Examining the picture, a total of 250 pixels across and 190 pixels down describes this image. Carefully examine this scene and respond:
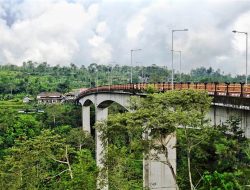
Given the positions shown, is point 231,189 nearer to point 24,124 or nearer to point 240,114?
point 240,114

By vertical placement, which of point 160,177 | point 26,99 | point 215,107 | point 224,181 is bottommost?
point 160,177

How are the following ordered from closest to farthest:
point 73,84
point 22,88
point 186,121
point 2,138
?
point 186,121, point 2,138, point 22,88, point 73,84

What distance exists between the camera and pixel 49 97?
392ft

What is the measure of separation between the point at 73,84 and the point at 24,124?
79.5 meters

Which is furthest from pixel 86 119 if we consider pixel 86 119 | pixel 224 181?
pixel 224 181

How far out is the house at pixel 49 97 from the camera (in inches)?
4690

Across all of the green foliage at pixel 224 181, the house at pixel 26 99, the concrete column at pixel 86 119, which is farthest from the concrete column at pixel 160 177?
the house at pixel 26 99

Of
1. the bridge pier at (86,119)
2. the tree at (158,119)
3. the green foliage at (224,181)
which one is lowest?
the bridge pier at (86,119)

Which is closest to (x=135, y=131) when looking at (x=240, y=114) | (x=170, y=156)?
(x=240, y=114)

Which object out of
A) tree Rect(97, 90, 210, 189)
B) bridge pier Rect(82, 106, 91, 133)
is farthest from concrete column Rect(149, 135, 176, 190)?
bridge pier Rect(82, 106, 91, 133)

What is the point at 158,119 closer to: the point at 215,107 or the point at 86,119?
the point at 215,107

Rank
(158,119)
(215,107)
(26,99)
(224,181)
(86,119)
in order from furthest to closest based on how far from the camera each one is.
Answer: (26,99) → (86,119) → (215,107) → (224,181) → (158,119)

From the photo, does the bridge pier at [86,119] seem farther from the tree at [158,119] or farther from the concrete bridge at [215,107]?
the tree at [158,119]

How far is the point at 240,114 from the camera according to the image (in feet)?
63.4
